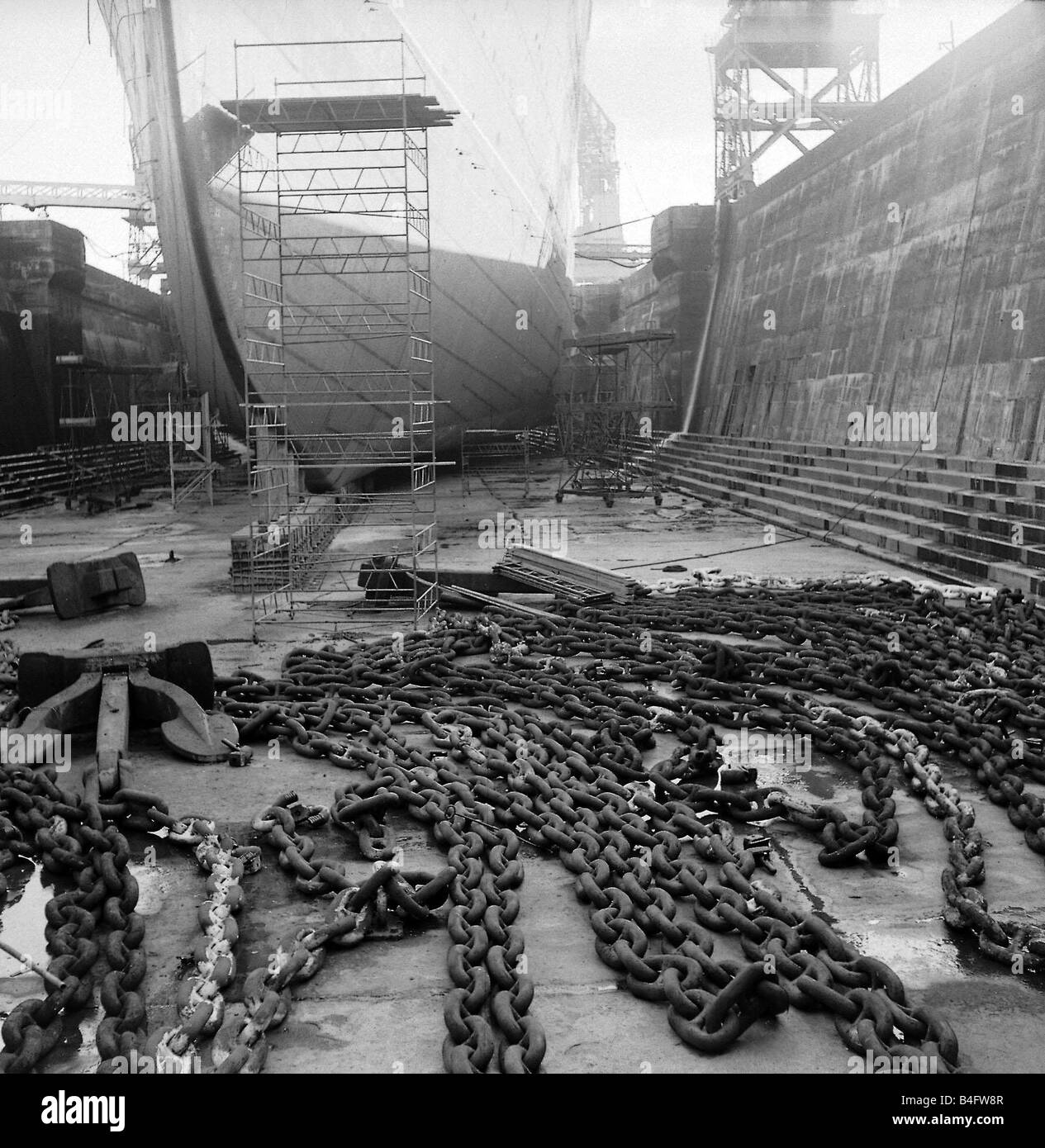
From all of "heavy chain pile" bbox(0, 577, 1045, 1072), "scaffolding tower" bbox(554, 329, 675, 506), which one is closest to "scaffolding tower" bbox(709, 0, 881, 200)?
"scaffolding tower" bbox(554, 329, 675, 506)

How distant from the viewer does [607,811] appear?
4.09 m

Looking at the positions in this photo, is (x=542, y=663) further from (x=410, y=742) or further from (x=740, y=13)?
(x=740, y=13)

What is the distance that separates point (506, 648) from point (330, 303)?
7.86 meters

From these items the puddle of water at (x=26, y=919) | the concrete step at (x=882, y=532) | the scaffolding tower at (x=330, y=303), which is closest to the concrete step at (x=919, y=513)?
the concrete step at (x=882, y=532)

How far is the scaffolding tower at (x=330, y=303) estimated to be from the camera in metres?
10.1

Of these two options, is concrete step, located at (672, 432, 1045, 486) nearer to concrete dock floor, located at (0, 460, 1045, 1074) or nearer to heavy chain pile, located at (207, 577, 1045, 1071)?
heavy chain pile, located at (207, 577, 1045, 1071)

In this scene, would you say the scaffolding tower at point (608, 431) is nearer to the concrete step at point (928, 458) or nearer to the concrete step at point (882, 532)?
the concrete step at point (882, 532)

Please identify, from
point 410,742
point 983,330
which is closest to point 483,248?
point 983,330

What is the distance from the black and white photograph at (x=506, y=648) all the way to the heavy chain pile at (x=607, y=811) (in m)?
0.02

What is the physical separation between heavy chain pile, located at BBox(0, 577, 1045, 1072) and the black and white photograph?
0.02 metres

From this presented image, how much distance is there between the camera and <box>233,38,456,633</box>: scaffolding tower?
398 inches

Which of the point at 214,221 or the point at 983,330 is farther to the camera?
the point at 214,221

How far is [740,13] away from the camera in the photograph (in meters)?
38.9
